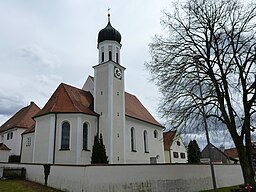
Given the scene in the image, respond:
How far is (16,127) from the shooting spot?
36.1 metres

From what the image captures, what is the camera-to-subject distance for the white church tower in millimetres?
25906

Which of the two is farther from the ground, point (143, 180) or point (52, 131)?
point (52, 131)

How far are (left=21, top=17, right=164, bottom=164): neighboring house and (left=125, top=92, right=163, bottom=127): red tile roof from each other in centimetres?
40

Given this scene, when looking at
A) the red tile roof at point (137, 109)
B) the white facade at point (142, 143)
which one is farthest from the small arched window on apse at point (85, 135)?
the red tile roof at point (137, 109)

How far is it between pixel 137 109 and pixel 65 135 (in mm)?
→ 13954

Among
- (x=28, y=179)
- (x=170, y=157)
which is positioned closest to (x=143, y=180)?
(x=28, y=179)

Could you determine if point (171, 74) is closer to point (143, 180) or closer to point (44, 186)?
point (143, 180)

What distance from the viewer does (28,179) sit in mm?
18516

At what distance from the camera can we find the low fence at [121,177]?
14.4m

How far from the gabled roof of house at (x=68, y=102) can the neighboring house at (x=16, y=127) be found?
39.3ft

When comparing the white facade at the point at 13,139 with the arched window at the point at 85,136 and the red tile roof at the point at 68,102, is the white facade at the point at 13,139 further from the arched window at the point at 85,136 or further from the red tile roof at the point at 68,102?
the arched window at the point at 85,136

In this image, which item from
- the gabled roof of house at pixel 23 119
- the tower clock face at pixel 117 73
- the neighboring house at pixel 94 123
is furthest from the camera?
the gabled roof of house at pixel 23 119

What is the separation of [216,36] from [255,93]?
4.42 metres

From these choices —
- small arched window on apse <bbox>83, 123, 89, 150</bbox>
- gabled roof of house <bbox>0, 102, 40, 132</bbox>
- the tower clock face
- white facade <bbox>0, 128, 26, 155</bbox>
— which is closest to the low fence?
small arched window on apse <bbox>83, 123, 89, 150</bbox>
